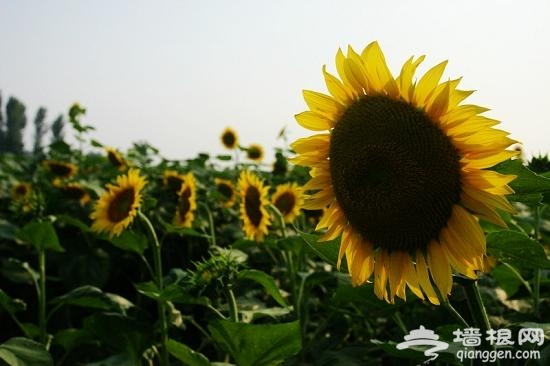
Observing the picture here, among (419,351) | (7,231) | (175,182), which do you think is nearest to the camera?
(419,351)

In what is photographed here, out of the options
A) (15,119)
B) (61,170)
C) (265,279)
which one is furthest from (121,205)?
(15,119)

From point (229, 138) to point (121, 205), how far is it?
375cm

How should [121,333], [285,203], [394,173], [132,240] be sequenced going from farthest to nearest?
[285,203], [132,240], [121,333], [394,173]

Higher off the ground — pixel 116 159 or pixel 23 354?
pixel 116 159

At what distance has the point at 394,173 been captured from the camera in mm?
1405

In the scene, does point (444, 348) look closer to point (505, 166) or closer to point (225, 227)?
point (505, 166)

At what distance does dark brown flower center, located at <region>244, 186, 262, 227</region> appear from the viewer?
3.27 m

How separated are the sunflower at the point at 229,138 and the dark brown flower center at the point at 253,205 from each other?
330 centimetres

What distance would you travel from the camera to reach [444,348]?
→ 1.49 m

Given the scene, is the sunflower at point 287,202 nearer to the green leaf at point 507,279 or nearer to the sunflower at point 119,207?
the sunflower at point 119,207

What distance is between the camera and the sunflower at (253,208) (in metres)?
3.21

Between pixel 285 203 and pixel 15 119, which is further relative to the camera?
pixel 15 119

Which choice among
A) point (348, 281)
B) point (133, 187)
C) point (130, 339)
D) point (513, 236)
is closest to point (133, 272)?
point (133, 187)

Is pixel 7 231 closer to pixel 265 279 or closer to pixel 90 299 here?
pixel 90 299
